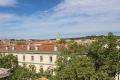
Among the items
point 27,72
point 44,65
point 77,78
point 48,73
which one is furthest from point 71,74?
point 44,65

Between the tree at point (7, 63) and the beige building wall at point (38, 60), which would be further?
the beige building wall at point (38, 60)

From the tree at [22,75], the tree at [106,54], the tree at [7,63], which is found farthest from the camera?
the tree at [7,63]

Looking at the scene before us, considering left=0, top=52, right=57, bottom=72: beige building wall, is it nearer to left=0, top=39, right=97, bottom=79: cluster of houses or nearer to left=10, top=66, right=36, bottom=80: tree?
left=0, top=39, right=97, bottom=79: cluster of houses

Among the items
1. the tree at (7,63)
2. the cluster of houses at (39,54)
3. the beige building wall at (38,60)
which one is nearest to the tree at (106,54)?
the tree at (7,63)

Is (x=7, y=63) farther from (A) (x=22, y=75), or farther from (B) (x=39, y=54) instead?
(A) (x=22, y=75)

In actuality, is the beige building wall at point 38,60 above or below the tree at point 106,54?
below

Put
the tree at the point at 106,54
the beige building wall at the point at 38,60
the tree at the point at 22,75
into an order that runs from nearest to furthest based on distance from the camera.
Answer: the tree at the point at 106,54
the tree at the point at 22,75
the beige building wall at the point at 38,60

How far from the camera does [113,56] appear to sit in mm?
47656

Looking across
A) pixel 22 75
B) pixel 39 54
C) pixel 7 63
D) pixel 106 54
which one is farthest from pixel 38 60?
pixel 106 54

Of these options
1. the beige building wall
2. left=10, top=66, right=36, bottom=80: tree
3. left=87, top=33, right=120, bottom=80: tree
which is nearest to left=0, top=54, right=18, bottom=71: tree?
the beige building wall

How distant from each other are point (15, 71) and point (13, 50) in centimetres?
2875

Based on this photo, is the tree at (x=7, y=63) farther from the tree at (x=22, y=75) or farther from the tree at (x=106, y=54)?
the tree at (x=106, y=54)

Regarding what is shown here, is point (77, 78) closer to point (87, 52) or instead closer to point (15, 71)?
point (87, 52)

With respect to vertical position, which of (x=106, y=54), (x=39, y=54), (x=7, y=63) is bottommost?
(x=7, y=63)
